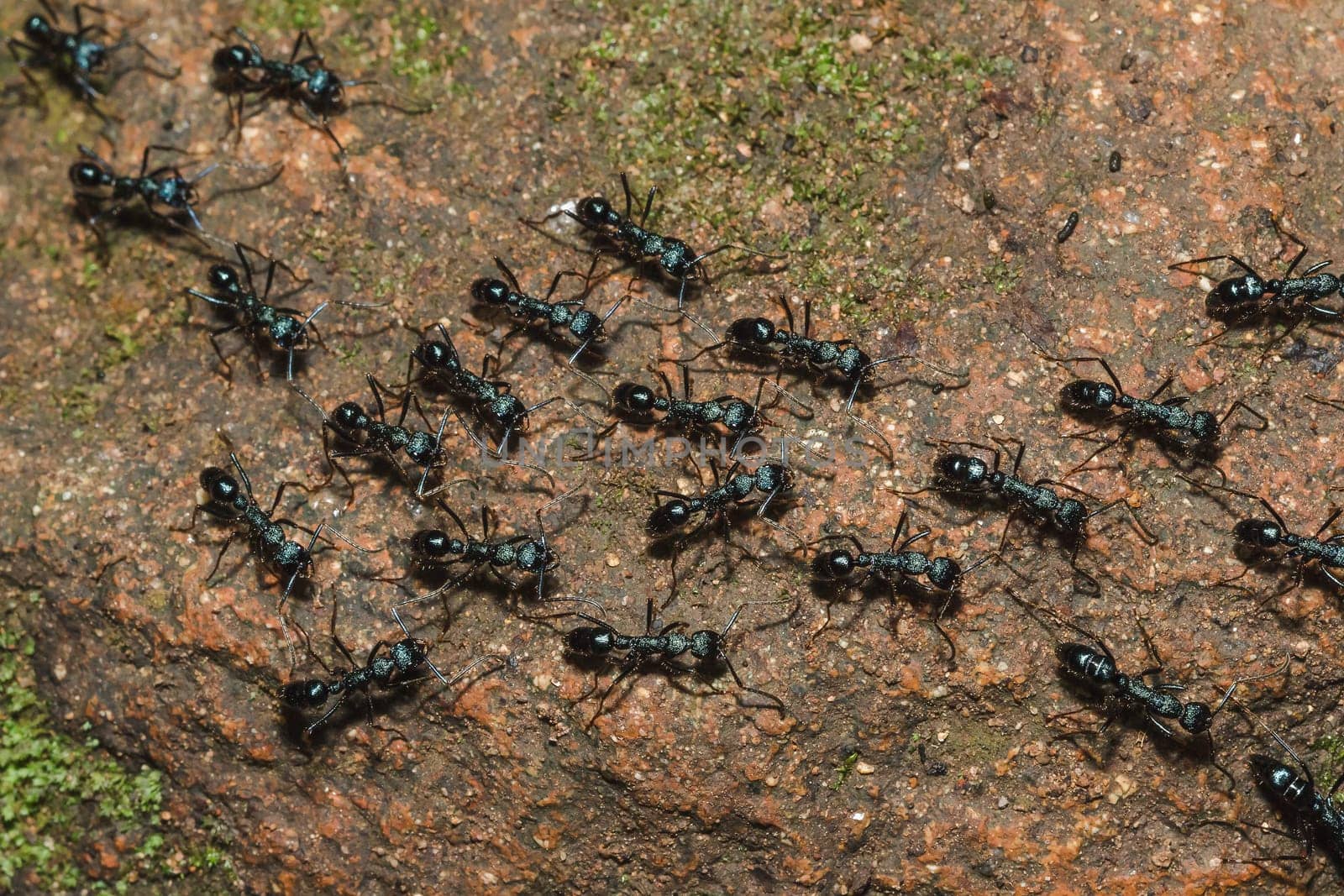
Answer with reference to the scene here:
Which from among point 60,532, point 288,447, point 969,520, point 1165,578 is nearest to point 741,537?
point 969,520

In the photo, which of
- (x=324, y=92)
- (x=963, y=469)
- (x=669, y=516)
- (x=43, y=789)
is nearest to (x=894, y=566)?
(x=963, y=469)

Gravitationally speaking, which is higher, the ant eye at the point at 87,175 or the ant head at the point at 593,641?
the ant eye at the point at 87,175

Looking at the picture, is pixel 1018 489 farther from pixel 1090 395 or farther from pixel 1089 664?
pixel 1089 664

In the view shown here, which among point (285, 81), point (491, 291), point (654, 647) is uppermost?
point (285, 81)

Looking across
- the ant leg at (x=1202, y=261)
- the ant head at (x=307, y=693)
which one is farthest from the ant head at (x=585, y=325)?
the ant leg at (x=1202, y=261)

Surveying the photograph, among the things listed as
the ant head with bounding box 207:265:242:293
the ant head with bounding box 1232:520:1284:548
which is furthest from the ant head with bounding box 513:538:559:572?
the ant head with bounding box 1232:520:1284:548

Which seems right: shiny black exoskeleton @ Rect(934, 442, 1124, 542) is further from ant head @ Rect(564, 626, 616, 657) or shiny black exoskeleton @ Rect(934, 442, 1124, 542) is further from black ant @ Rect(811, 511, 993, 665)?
ant head @ Rect(564, 626, 616, 657)

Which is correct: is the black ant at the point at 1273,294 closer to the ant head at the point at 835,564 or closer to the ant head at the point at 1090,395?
the ant head at the point at 1090,395
